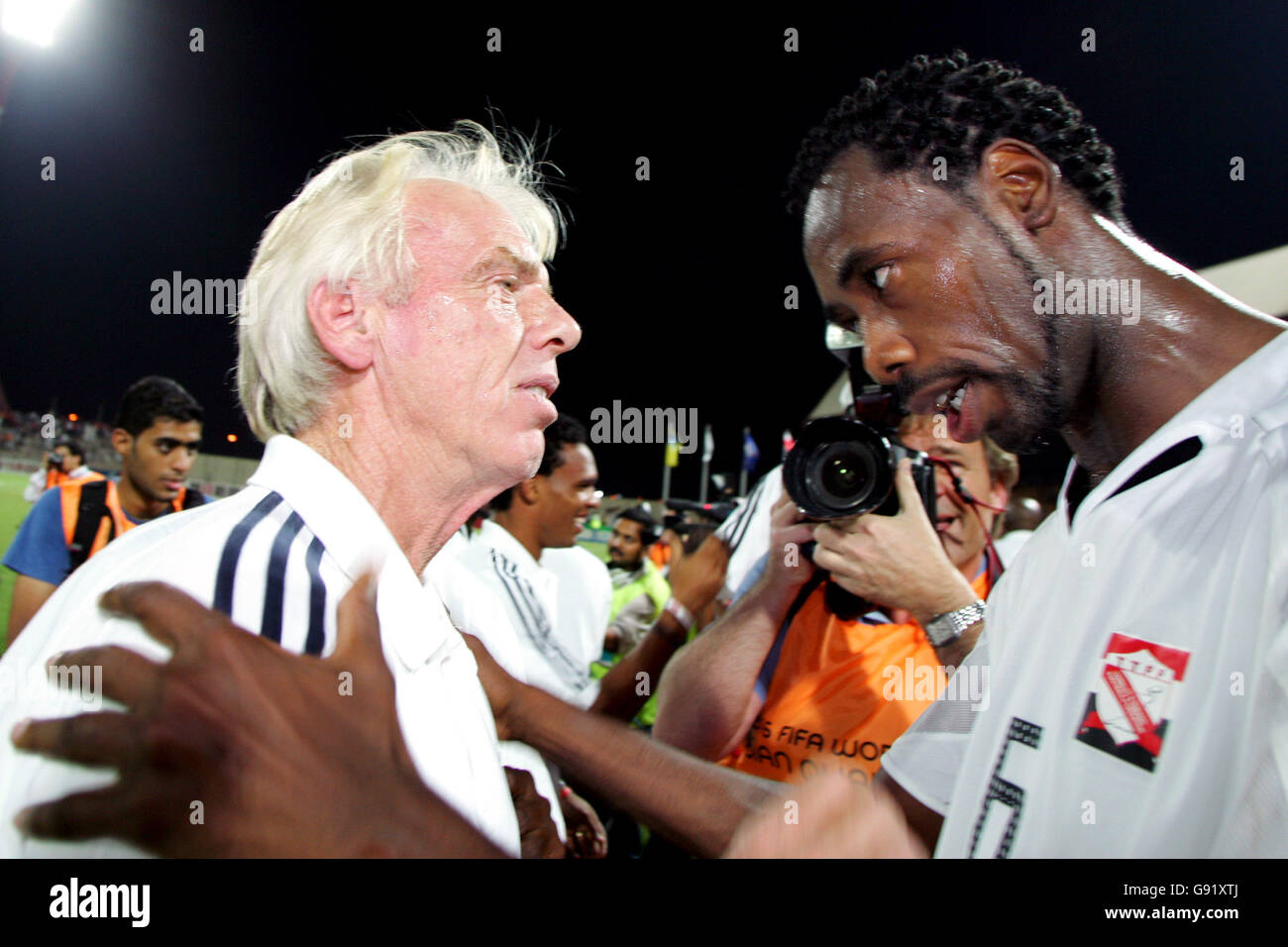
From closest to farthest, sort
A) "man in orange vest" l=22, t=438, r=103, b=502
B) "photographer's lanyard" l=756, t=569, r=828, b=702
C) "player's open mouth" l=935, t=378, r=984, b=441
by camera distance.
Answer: "player's open mouth" l=935, t=378, r=984, b=441
"photographer's lanyard" l=756, t=569, r=828, b=702
"man in orange vest" l=22, t=438, r=103, b=502

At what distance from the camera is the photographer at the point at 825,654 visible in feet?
5.92

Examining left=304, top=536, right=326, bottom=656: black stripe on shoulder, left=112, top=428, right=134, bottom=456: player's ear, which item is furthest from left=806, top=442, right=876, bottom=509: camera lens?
left=112, top=428, right=134, bottom=456: player's ear

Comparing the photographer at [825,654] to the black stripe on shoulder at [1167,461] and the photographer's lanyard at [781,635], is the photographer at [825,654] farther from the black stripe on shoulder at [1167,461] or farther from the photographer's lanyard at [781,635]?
the black stripe on shoulder at [1167,461]

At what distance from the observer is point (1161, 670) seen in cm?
95

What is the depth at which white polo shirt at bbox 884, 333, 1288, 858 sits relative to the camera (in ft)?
2.90

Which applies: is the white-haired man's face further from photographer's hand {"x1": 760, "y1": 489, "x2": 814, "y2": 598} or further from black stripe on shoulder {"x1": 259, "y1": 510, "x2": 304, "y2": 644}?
photographer's hand {"x1": 760, "y1": 489, "x2": 814, "y2": 598}

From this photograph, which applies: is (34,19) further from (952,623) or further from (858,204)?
(952,623)

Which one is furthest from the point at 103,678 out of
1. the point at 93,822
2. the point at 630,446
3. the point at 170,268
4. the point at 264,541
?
the point at 630,446

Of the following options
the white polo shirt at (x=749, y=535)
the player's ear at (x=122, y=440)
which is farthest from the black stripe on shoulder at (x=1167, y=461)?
the player's ear at (x=122, y=440)

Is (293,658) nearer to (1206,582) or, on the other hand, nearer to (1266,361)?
(1206,582)

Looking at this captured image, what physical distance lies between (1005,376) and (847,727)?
940 mm

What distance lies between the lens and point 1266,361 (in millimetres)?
1048

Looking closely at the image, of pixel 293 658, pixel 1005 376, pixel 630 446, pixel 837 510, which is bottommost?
pixel 630 446

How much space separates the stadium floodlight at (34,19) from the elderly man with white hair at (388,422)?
2077 mm
